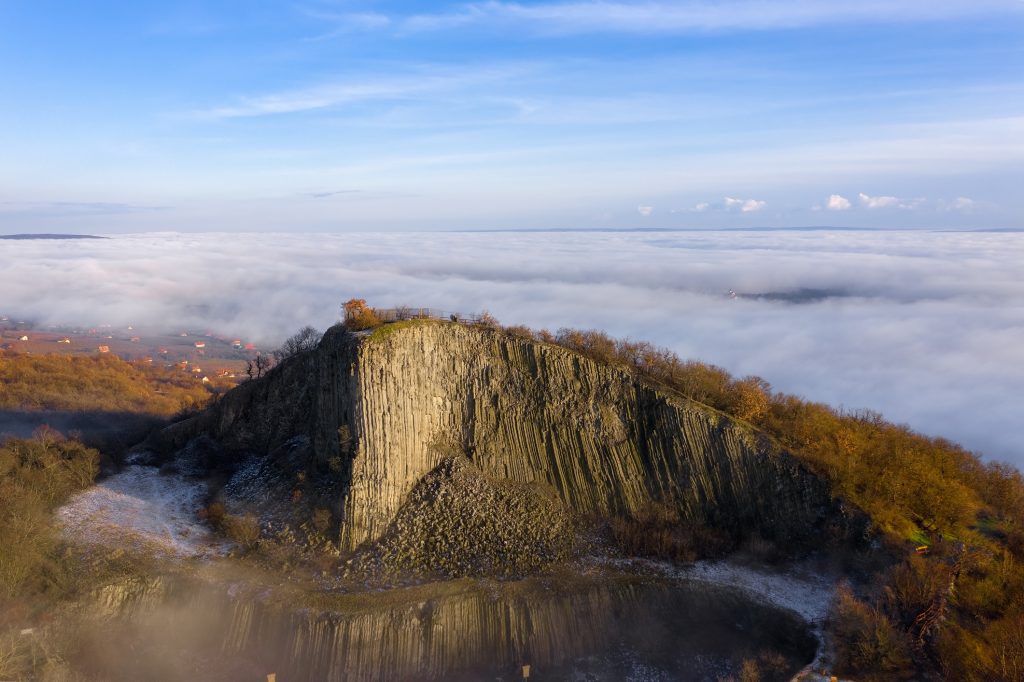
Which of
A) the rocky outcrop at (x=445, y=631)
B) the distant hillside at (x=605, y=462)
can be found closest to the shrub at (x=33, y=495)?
the rocky outcrop at (x=445, y=631)

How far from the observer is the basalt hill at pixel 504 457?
29.0 m

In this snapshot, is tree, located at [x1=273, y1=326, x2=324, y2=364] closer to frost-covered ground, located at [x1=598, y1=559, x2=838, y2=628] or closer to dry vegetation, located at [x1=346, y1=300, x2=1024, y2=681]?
dry vegetation, located at [x1=346, y1=300, x2=1024, y2=681]

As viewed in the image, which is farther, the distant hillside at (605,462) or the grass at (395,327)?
the grass at (395,327)

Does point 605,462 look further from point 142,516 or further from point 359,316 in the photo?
point 142,516

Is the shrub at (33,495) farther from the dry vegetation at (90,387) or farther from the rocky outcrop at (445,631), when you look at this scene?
the dry vegetation at (90,387)

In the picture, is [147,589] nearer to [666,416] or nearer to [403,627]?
[403,627]

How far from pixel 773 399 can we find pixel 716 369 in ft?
12.1

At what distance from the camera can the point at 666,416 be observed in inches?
1244

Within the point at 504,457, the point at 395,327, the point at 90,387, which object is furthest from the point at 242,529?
the point at 90,387

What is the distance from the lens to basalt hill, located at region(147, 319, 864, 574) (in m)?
29.0

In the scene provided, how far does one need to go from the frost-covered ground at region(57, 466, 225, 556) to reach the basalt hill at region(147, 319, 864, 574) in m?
2.82

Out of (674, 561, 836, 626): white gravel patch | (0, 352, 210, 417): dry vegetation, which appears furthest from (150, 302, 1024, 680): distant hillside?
(0, 352, 210, 417): dry vegetation

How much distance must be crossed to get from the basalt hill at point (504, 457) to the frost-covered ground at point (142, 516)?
2.82m

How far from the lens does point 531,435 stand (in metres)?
32.7
